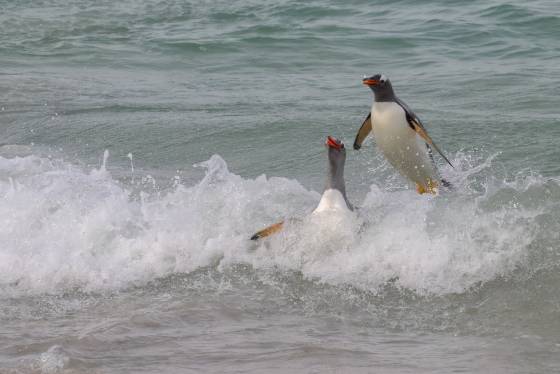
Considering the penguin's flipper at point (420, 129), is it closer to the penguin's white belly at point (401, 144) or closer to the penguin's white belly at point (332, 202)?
the penguin's white belly at point (401, 144)

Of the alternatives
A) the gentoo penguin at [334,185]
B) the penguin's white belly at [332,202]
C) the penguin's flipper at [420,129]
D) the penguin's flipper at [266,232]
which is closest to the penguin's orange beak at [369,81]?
the penguin's flipper at [420,129]

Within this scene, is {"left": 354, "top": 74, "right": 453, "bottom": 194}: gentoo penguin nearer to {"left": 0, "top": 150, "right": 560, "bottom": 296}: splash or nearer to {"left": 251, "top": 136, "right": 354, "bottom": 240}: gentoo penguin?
{"left": 0, "top": 150, "right": 560, "bottom": 296}: splash

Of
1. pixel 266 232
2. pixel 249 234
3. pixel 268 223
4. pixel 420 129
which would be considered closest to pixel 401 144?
pixel 420 129

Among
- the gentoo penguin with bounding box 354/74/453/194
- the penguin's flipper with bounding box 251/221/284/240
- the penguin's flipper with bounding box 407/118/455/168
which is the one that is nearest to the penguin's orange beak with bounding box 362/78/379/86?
the gentoo penguin with bounding box 354/74/453/194

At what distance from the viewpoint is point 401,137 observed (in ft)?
22.0

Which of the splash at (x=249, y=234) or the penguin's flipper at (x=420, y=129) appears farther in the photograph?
the penguin's flipper at (x=420, y=129)

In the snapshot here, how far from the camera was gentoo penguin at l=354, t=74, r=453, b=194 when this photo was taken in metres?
6.69

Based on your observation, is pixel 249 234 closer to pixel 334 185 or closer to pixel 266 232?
pixel 266 232

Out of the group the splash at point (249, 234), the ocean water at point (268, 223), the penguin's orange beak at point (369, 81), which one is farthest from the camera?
the penguin's orange beak at point (369, 81)

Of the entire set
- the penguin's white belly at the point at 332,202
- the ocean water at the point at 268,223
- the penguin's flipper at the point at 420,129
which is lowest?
the ocean water at the point at 268,223

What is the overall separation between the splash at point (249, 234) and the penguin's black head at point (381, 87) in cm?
76

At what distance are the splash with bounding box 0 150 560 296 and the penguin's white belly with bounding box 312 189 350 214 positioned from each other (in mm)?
73

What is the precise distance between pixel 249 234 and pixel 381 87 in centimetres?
144

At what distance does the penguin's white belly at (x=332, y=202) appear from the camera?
582cm
